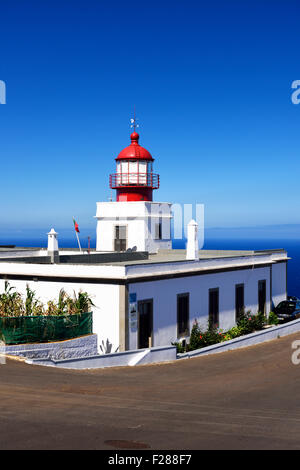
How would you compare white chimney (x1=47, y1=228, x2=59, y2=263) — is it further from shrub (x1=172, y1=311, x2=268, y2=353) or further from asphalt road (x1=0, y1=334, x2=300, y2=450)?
asphalt road (x1=0, y1=334, x2=300, y2=450)

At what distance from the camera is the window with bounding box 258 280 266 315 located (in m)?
30.7

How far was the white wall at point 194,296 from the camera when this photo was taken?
2217cm

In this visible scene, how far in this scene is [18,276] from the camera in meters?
23.2

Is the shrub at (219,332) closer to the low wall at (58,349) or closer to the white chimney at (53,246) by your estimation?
the low wall at (58,349)

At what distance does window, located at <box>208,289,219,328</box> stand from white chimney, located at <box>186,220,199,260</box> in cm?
188

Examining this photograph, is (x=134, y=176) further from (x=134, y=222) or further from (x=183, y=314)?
(x=183, y=314)

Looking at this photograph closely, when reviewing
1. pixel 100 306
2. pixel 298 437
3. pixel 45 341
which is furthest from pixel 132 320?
pixel 298 437

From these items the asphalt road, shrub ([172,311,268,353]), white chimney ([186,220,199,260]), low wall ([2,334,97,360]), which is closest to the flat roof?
white chimney ([186,220,199,260])

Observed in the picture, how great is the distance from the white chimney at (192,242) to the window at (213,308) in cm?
188

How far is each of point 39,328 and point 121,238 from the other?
15.7 metres

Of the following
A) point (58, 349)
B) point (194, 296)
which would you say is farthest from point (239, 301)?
point (58, 349)

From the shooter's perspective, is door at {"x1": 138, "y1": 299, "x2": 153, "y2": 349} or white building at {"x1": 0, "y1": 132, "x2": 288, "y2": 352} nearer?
white building at {"x1": 0, "y1": 132, "x2": 288, "y2": 352}

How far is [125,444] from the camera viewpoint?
8703mm

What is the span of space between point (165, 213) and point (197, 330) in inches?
462
